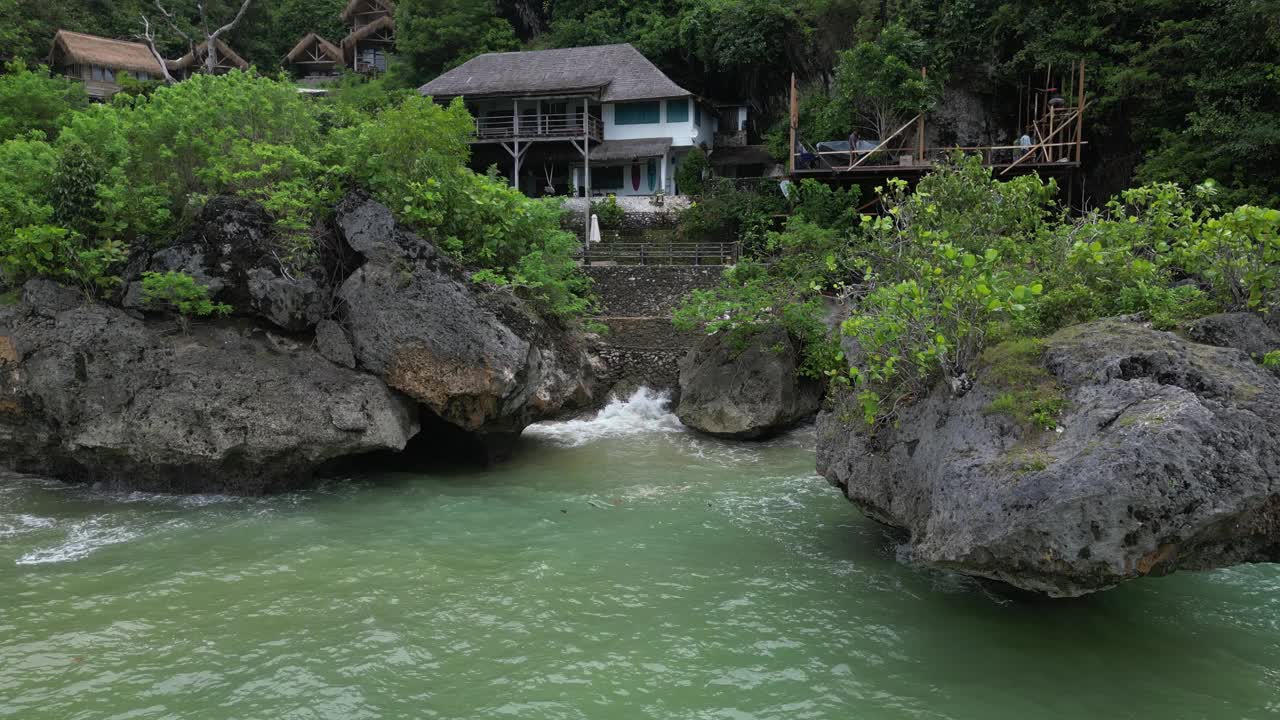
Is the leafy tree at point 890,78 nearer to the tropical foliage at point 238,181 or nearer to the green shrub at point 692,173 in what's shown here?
the green shrub at point 692,173

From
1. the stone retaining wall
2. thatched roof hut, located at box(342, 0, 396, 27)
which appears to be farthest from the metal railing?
thatched roof hut, located at box(342, 0, 396, 27)

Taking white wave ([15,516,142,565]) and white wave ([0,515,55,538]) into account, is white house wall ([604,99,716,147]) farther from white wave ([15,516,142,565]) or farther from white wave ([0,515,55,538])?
white wave ([0,515,55,538])

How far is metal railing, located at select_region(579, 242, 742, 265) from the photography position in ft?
90.1

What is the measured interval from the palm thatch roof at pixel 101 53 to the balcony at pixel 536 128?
22.2m

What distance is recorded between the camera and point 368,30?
5197 cm

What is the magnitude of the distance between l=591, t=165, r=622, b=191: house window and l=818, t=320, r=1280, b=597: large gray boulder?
31.1 meters

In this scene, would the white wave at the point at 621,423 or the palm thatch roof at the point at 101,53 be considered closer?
the white wave at the point at 621,423

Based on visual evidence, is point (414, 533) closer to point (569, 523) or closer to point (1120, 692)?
point (569, 523)

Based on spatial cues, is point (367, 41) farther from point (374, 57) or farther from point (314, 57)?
point (314, 57)

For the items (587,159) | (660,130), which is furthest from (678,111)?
(587,159)

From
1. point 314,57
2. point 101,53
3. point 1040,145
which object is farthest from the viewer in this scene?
point 314,57

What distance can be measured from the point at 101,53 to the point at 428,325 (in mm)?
42704

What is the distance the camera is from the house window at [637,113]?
117 feet

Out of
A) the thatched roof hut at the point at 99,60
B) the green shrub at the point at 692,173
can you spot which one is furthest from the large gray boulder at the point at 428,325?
the thatched roof hut at the point at 99,60
